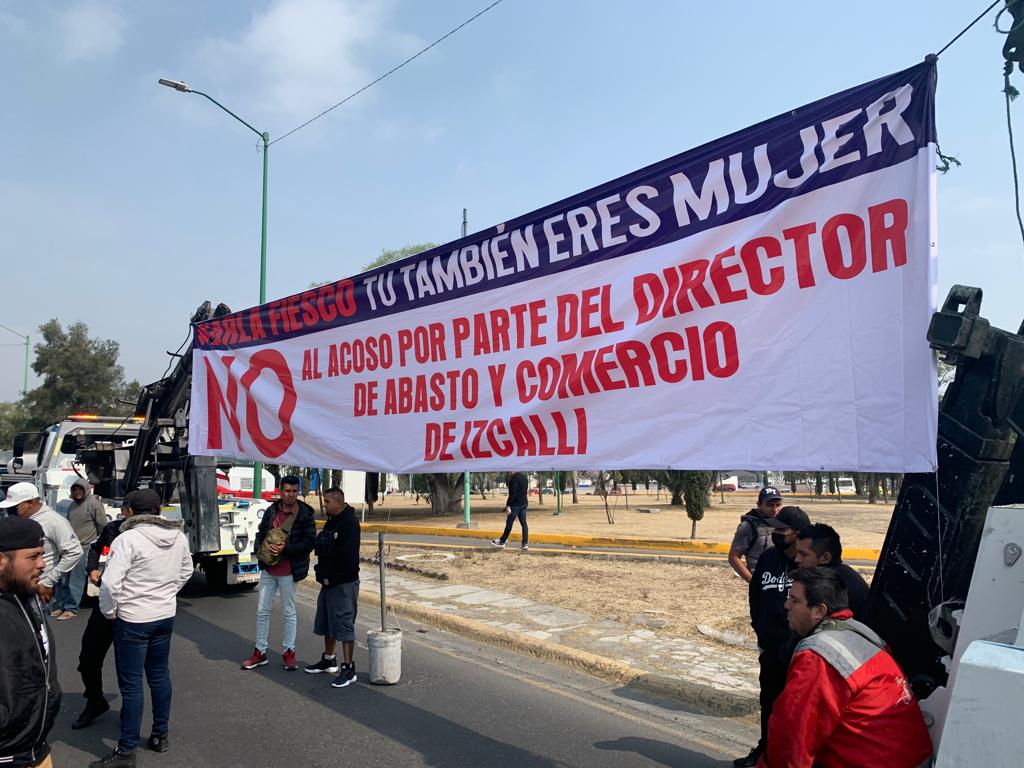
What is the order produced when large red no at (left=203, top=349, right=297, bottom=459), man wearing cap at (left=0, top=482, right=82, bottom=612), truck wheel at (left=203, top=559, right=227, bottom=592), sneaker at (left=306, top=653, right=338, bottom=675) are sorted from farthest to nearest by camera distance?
truck wheel at (left=203, top=559, right=227, bottom=592)
sneaker at (left=306, top=653, right=338, bottom=675)
large red no at (left=203, top=349, right=297, bottom=459)
man wearing cap at (left=0, top=482, right=82, bottom=612)

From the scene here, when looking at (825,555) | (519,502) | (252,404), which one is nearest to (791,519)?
(825,555)

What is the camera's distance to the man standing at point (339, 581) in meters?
6.41

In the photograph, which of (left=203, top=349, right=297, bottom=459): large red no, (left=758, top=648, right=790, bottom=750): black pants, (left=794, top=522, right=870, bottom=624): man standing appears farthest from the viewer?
(left=203, top=349, right=297, bottom=459): large red no

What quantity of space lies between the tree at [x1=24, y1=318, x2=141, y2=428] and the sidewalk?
1728 inches

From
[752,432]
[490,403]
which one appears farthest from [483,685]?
[752,432]

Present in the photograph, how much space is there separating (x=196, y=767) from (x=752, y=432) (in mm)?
3940

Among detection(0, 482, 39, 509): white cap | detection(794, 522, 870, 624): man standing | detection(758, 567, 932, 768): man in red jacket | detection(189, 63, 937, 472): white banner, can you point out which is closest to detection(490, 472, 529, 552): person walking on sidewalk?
detection(189, 63, 937, 472): white banner

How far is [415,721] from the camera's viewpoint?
18.0ft

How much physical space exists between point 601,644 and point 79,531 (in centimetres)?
642

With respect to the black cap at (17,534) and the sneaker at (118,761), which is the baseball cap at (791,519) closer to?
the black cap at (17,534)

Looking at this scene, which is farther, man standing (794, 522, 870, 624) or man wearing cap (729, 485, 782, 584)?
man wearing cap (729, 485, 782, 584)

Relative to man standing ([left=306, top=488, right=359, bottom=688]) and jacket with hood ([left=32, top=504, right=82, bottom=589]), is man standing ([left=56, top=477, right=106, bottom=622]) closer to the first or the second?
jacket with hood ([left=32, top=504, right=82, bottom=589])

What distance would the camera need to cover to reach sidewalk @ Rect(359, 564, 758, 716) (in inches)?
240

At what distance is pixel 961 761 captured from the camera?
6.79ft
